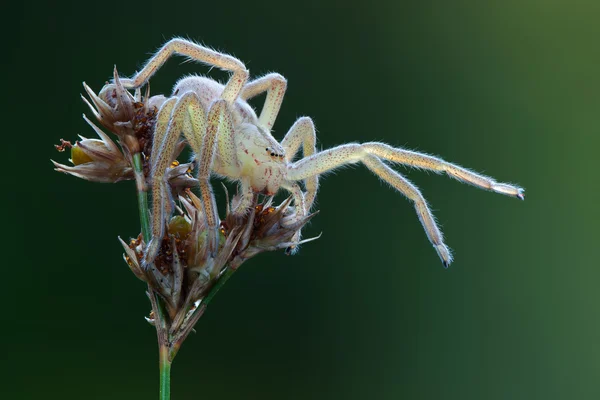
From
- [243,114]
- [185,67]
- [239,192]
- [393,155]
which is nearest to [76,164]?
[239,192]

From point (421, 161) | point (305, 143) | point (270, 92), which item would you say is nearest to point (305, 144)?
point (305, 143)

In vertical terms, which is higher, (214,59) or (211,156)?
(214,59)

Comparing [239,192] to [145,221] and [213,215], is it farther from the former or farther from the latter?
[145,221]

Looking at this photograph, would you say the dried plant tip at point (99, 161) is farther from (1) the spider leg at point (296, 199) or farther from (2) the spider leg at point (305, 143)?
(2) the spider leg at point (305, 143)

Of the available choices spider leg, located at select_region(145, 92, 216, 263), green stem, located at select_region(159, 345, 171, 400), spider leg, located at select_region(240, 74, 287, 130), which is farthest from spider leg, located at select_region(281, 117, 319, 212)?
green stem, located at select_region(159, 345, 171, 400)

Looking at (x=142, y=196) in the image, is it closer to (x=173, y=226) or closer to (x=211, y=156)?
(x=173, y=226)

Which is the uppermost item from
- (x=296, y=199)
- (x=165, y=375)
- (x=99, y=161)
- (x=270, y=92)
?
(x=270, y=92)

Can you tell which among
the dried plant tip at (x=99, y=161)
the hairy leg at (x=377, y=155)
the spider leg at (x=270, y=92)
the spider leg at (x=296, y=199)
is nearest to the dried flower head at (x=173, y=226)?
the dried plant tip at (x=99, y=161)

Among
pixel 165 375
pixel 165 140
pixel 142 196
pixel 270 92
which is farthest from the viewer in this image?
pixel 270 92
